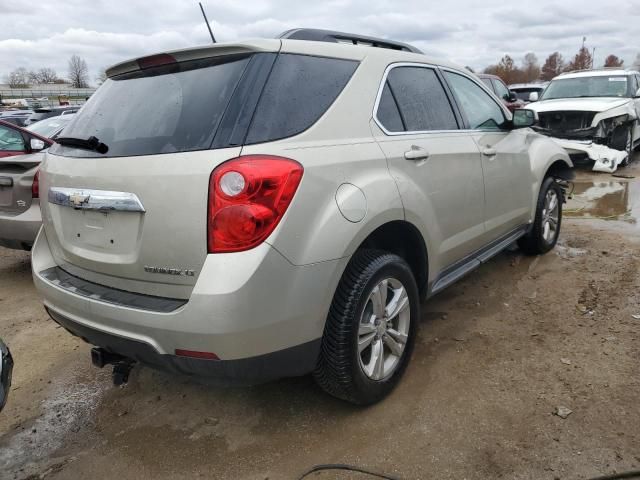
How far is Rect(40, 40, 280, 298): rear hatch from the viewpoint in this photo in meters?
2.06

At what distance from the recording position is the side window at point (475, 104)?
3633 mm

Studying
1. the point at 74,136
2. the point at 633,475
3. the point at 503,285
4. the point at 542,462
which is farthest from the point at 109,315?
the point at 503,285

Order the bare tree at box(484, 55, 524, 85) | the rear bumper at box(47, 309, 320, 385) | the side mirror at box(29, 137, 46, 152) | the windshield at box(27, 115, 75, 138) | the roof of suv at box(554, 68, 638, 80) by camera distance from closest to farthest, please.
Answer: the rear bumper at box(47, 309, 320, 385) → the side mirror at box(29, 137, 46, 152) → the windshield at box(27, 115, 75, 138) → the roof of suv at box(554, 68, 638, 80) → the bare tree at box(484, 55, 524, 85)

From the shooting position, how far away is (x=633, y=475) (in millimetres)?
2172

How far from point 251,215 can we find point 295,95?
67 centimetres

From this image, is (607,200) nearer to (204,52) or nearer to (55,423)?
(204,52)

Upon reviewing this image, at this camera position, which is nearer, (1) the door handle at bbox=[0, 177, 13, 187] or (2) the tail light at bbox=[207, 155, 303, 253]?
(2) the tail light at bbox=[207, 155, 303, 253]

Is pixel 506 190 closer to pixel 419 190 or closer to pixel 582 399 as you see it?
pixel 419 190

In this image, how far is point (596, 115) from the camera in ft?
30.5

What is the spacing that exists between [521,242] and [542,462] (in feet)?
9.76

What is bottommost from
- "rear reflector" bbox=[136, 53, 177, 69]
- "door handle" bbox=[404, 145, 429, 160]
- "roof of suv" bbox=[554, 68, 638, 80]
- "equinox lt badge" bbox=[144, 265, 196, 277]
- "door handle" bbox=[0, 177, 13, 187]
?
"equinox lt badge" bbox=[144, 265, 196, 277]

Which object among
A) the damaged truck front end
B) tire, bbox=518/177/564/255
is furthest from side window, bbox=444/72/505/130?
the damaged truck front end

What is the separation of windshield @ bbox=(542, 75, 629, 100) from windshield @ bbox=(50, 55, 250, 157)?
10288mm

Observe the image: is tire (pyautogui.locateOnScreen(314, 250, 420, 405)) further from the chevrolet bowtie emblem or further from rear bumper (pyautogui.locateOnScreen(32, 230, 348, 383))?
the chevrolet bowtie emblem
